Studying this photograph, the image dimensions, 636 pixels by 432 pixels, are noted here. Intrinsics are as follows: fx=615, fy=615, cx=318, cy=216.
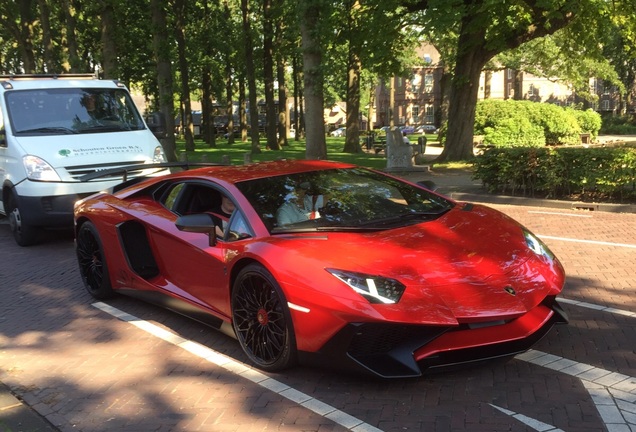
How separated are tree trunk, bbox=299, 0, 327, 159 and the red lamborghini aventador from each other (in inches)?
485

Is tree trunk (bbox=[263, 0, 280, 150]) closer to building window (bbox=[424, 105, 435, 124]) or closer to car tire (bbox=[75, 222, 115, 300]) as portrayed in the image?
car tire (bbox=[75, 222, 115, 300])

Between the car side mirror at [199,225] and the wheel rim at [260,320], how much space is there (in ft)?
1.78

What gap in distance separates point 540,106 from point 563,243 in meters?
19.7

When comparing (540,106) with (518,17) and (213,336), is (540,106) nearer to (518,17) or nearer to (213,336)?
(518,17)

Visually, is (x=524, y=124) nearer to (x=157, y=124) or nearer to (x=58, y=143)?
(x=157, y=124)

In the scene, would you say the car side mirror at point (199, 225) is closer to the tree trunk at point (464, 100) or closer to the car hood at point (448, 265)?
the car hood at point (448, 265)

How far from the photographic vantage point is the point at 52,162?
866 centimetres

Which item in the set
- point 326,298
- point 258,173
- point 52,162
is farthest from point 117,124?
point 326,298

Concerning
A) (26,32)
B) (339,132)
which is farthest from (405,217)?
(339,132)

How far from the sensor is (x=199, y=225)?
4.47 meters

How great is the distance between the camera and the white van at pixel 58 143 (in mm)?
8648

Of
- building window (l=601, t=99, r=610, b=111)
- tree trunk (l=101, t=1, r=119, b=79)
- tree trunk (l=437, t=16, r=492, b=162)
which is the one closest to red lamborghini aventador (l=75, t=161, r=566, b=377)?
tree trunk (l=437, t=16, r=492, b=162)

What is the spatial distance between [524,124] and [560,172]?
42.9ft

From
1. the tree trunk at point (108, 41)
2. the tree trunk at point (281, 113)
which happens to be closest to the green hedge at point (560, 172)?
the tree trunk at point (108, 41)
